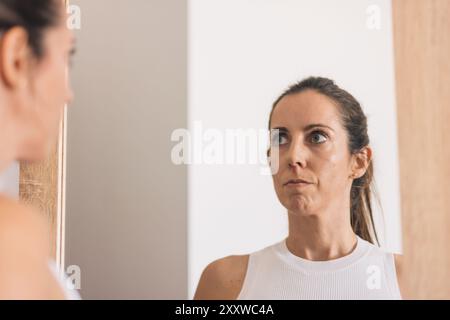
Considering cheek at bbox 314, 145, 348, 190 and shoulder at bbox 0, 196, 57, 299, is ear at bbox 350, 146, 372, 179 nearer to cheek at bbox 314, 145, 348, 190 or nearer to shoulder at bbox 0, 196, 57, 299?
cheek at bbox 314, 145, 348, 190

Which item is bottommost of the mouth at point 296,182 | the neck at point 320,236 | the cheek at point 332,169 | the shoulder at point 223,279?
the shoulder at point 223,279

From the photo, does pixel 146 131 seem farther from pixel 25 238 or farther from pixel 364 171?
pixel 25 238

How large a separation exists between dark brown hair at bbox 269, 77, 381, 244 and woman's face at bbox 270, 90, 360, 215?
0.01 meters

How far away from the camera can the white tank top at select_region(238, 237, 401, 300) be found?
974 mm

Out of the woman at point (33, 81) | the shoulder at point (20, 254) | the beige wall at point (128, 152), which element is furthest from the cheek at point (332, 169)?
the shoulder at point (20, 254)

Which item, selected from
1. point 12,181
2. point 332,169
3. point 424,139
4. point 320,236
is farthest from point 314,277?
point 12,181

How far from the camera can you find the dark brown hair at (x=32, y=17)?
534 millimetres

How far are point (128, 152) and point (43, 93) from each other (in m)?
0.46

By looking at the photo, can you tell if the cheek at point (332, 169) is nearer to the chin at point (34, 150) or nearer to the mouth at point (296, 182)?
the mouth at point (296, 182)

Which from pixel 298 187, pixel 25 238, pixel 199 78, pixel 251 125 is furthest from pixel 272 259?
pixel 25 238

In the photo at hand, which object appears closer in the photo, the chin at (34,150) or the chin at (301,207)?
the chin at (34,150)

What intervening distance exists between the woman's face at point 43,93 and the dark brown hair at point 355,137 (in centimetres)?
50

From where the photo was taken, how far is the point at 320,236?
995 millimetres

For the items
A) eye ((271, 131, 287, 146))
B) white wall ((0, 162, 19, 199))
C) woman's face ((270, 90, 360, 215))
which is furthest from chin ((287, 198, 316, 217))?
white wall ((0, 162, 19, 199))
